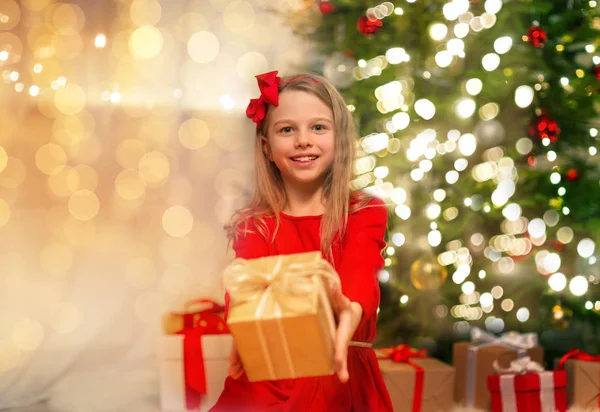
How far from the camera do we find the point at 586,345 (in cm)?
287

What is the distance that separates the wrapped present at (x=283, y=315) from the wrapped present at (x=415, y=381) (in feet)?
3.77

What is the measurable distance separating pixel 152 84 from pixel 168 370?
4.23ft

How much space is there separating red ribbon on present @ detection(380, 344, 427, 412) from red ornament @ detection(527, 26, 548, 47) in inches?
48.9

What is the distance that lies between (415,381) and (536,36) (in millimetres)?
1367

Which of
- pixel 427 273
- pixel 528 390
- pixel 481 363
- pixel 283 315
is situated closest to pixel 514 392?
pixel 528 390

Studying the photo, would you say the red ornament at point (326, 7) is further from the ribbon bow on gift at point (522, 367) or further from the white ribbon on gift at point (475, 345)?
the ribbon bow on gift at point (522, 367)

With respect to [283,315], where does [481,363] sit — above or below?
below

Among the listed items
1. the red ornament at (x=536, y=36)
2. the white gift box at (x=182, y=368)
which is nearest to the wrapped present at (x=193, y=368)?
the white gift box at (x=182, y=368)

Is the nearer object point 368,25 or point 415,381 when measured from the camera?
point 415,381

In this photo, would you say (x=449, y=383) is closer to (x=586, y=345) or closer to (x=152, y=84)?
(x=586, y=345)

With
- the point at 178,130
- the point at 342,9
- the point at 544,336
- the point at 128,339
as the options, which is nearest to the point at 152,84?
the point at 178,130

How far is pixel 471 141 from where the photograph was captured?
2.65 m

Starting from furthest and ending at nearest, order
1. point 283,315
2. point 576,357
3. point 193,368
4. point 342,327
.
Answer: point 576,357
point 193,368
point 342,327
point 283,315

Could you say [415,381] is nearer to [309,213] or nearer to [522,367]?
[522,367]
